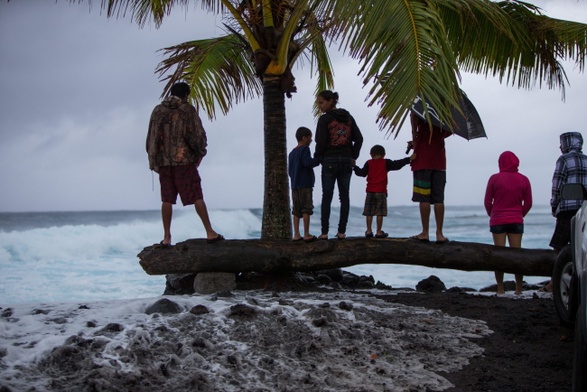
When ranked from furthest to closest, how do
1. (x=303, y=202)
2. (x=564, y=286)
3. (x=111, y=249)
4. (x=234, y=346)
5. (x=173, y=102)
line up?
(x=111, y=249), (x=303, y=202), (x=173, y=102), (x=564, y=286), (x=234, y=346)

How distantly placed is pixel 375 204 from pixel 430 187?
1.06m

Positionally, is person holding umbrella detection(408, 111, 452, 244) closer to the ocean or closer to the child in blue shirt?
the child in blue shirt

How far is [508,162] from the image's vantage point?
29.1 ft

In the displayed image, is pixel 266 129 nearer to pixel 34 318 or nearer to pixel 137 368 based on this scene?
pixel 34 318

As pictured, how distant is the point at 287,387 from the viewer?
554 centimetres

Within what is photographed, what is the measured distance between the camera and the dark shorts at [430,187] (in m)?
8.53

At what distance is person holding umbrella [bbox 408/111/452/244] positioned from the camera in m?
8.54

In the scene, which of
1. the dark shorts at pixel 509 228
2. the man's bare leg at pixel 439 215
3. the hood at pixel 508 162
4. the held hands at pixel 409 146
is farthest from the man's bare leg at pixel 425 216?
the hood at pixel 508 162

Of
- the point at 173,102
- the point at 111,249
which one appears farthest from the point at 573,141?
the point at 111,249

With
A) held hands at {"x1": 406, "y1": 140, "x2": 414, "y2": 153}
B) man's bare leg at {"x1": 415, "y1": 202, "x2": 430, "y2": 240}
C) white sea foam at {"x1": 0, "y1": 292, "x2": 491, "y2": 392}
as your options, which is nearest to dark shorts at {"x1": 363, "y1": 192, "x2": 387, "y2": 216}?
man's bare leg at {"x1": 415, "y1": 202, "x2": 430, "y2": 240}

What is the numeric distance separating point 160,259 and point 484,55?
6.28m

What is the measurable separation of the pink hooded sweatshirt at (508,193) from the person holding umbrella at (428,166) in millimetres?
776

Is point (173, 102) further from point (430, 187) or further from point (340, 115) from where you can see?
point (430, 187)

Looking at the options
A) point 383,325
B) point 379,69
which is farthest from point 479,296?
point 379,69
